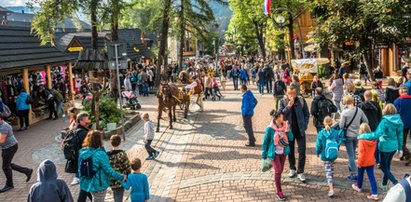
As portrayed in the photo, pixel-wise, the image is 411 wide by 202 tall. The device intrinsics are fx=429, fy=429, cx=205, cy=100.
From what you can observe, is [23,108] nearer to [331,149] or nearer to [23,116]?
[23,116]

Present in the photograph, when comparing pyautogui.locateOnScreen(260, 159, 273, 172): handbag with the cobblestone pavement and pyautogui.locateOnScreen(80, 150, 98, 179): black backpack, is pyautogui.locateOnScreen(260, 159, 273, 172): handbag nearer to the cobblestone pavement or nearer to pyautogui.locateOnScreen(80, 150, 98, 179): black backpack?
the cobblestone pavement

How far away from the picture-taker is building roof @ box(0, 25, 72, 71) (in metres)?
16.3

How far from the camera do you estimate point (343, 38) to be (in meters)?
17.0

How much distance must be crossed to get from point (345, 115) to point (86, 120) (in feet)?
15.8

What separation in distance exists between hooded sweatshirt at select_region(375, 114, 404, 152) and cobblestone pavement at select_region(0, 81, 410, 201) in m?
0.83

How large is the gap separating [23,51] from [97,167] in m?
13.5

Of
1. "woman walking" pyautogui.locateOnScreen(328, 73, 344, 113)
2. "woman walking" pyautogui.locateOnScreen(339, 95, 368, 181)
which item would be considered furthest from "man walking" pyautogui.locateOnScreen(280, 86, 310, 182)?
"woman walking" pyautogui.locateOnScreen(328, 73, 344, 113)

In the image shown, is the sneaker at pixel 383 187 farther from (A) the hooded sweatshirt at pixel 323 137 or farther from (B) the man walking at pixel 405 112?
(B) the man walking at pixel 405 112

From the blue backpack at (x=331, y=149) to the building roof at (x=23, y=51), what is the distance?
12092mm

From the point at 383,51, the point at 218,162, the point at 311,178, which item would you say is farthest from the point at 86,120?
the point at 383,51

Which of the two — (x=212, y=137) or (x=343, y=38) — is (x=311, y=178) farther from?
(x=343, y=38)

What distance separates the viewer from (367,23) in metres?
16.2

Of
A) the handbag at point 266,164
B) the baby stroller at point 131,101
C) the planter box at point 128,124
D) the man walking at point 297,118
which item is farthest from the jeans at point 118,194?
the baby stroller at point 131,101

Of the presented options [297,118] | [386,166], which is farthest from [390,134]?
[297,118]
